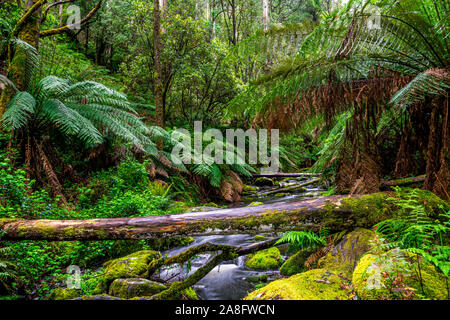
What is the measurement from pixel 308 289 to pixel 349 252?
61 centimetres

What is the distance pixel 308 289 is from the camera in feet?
5.06

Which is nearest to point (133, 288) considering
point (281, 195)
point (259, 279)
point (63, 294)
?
point (63, 294)

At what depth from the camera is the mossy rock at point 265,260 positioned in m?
3.17

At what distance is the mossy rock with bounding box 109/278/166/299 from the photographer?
233 cm

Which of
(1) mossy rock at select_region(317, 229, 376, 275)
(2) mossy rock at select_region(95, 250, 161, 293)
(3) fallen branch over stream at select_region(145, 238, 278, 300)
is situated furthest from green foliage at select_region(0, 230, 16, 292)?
(1) mossy rock at select_region(317, 229, 376, 275)

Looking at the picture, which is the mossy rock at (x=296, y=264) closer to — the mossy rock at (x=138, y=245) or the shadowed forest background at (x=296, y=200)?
the shadowed forest background at (x=296, y=200)

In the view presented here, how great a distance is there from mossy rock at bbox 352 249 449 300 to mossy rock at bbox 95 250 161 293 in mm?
2191

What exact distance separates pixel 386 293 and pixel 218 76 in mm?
8976

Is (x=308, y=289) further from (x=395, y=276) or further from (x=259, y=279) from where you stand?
(x=259, y=279)

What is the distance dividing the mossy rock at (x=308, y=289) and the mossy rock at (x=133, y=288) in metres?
1.17

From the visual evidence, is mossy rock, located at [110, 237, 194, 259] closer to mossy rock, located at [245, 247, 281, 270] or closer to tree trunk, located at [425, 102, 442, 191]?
mossy rock, located at [245, 247, 281, 270]
